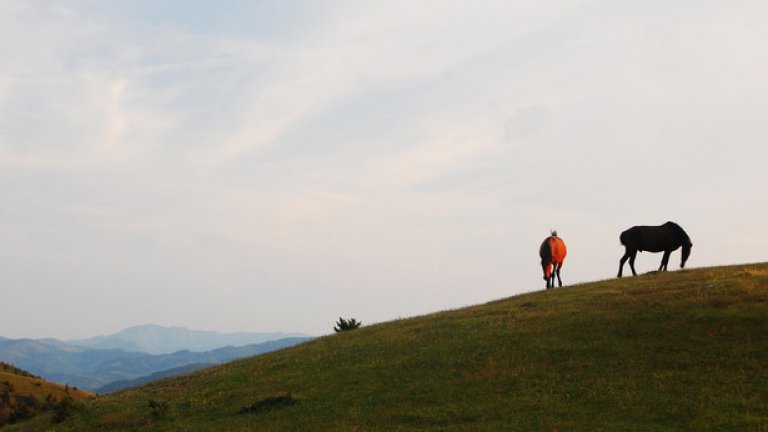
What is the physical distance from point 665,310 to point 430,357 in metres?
9.68

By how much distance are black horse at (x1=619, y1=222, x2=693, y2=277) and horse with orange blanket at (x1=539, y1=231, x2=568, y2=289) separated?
385cm

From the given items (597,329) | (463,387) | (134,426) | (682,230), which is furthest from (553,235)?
(134,426)

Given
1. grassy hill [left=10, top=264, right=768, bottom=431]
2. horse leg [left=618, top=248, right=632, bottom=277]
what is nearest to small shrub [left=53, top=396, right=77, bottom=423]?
grassy hill [left=10, top=264, right=768, bottom=431]

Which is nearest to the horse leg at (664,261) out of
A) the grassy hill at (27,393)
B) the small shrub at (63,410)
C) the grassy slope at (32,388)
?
the small shrub at (63,410)

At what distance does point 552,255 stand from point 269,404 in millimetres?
21481

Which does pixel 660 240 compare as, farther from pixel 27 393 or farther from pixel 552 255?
pixel 27 393

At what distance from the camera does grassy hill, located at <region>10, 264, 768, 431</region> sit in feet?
57.2

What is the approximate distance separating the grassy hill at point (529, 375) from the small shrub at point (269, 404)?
69mm

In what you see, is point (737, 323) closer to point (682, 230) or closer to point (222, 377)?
point (682, 230)

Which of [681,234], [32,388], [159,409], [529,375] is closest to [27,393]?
[32,388]

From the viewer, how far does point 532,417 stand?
56.7ft

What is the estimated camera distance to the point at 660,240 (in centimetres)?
3619

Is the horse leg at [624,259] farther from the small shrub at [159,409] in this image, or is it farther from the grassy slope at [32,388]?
the grassy slope at [32,388]

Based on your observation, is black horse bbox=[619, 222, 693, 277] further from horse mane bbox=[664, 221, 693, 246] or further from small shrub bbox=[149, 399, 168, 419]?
small shrub bbox=[149, 399, 168, 419]
